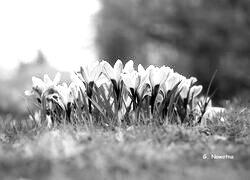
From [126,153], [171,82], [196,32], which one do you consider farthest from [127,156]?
[196,32]

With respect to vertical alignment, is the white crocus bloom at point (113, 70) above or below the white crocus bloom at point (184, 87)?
above

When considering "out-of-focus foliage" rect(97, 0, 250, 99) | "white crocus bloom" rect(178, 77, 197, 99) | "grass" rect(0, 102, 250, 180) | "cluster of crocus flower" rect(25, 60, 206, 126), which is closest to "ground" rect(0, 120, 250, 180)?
"grass" rect(0, 102, 250, 180)

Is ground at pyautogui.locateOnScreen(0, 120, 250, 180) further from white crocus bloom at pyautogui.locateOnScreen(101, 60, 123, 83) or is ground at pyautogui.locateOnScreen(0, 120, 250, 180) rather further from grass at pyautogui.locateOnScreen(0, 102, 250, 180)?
white crocus bloom at pyautogui.locateOnScreen(101, 60, 123, 83)

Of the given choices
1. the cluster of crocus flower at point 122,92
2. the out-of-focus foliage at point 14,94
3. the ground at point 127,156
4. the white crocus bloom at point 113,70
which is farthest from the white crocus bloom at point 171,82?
the out-of-focus foliage at point 14,94

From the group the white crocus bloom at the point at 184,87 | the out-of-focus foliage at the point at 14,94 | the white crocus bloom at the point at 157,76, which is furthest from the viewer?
the out-of-focus foliage at the point at 14,94

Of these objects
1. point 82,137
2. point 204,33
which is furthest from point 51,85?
point 204,33

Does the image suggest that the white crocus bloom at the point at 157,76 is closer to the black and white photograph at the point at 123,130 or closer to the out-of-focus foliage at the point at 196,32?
the black and white photograph at the point at 123,130
